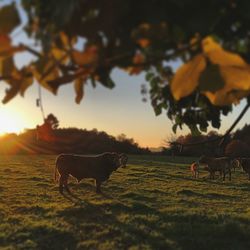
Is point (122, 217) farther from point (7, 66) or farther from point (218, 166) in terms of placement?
point (218, 166)

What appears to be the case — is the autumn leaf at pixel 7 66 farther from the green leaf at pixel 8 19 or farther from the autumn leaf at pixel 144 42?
the autumn leaf at pixel 144 42

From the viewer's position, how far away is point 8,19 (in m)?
1.24

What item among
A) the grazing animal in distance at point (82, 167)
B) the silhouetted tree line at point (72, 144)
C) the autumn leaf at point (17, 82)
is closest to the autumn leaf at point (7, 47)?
the autumn leaf at point (17, 82)

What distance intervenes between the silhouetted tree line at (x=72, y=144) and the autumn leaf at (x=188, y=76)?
4183 cm

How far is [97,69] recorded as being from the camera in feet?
4.72

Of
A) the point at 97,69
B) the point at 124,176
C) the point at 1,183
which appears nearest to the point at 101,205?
the point at 1,183

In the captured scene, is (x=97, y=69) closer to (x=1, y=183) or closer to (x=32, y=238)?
(x=32, y=238)

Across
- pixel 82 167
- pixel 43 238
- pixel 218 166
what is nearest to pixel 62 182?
pixel 82 167

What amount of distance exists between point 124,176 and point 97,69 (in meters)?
20.9

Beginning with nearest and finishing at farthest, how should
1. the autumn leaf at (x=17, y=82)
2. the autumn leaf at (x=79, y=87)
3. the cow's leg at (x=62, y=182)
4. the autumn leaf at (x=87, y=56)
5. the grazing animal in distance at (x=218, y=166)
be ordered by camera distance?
the autumn leaf at (x=87, y=56) < the autumn leaf at (x=17, y=82) < the autumn leaf at (x=79, y=87) < the cow's leg at (x=62, y=182) < the grazing animal in distance at (x=218, y=166)

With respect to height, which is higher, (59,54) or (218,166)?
(59,54)

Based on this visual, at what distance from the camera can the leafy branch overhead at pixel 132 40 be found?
3.91 ft

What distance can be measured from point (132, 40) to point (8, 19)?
0.31 m

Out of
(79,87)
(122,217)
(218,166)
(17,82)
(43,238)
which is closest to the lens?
(17,82)
